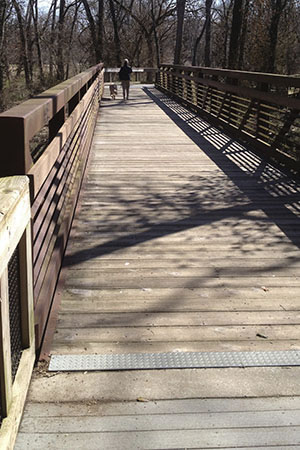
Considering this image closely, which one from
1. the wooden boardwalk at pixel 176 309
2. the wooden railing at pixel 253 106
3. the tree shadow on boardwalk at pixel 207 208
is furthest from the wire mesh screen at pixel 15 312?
the wooden railing at pixel 253 106

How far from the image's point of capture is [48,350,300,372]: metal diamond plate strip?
8.55 feet

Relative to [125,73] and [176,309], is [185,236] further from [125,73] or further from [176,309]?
[125,73]

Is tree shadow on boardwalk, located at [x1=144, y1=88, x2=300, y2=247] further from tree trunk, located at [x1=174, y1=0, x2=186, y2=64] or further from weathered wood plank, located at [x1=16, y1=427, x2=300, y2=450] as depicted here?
tree trunk, located at [x1=174, y1=0, x2=186, y2=64]

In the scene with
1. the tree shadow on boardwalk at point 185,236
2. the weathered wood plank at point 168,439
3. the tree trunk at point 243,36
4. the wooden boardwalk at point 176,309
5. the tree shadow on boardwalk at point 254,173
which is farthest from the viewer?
the tree trunk at point 243,36

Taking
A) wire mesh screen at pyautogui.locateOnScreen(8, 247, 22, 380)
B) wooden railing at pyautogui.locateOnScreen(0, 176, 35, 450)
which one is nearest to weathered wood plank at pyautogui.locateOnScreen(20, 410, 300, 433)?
wooden railing at pyautogui.locateOnScreen(0, 176, 35, 450)

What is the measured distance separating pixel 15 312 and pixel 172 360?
2.79ft

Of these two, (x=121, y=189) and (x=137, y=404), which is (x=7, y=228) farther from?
(x=121, y=189)

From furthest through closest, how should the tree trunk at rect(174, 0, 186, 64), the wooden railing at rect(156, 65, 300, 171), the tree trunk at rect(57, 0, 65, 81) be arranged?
the tree trunk at rect(57, 0, 65, 81)
the tree trunk at rect(174, 0, 186, 64)
the wooden railing at rect(156, 65, 300, 171)

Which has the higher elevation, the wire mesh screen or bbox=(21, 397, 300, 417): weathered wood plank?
the wire mesh screen

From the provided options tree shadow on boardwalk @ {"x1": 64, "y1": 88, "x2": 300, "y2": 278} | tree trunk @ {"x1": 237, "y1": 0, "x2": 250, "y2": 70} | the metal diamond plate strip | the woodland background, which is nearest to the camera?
the metal diamond plate strip

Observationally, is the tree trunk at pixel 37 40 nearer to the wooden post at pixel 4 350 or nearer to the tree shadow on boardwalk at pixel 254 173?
the tree shadow on boardwalk at pixel 254 173

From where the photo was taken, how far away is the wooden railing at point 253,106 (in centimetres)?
721

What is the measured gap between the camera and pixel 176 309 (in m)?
3.25

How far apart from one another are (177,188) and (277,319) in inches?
130
